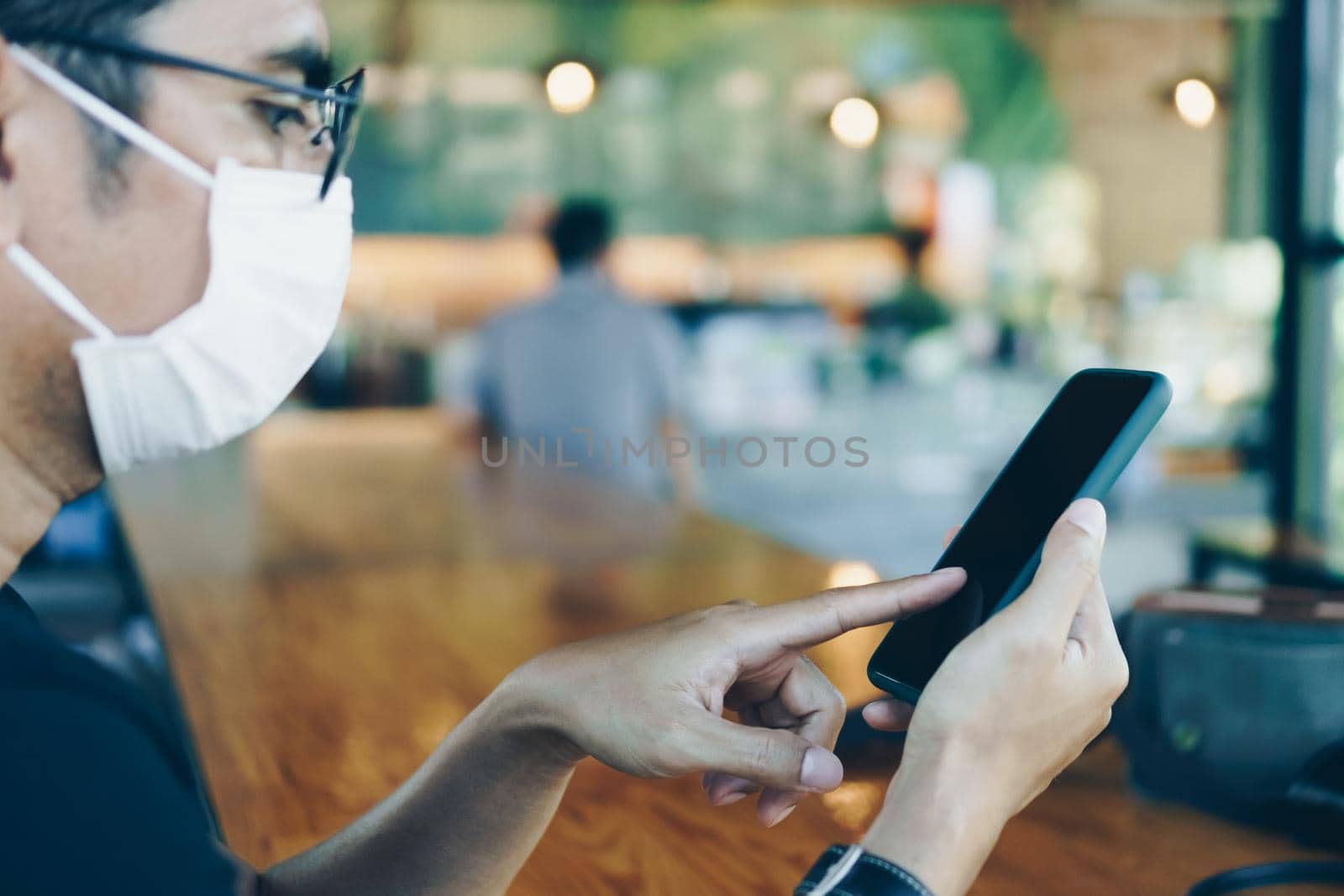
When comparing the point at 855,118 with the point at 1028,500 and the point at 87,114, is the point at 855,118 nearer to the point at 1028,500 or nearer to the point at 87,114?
the point at 1028,500

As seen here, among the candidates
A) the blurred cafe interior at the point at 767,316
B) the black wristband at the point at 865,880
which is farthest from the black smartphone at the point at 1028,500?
the blurred cafe interior at the point at 767,316

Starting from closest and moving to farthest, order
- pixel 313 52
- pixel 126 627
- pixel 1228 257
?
1. pixel 313 52
2. pixel 126 627
3. pixel 1228 257

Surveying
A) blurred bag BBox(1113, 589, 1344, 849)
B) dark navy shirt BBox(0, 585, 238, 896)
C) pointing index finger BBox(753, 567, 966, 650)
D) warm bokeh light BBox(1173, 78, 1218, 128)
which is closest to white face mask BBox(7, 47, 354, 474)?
dark navy shirt BBox(0, 585, 238, 896)

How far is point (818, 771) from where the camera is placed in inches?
25.0

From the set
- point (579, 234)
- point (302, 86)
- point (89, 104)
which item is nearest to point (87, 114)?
point (89, 104)

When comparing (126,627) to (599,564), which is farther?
(126,627)

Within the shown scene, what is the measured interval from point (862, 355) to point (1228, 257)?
Result: 1.66m

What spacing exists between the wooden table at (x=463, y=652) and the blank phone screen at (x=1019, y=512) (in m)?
0.21

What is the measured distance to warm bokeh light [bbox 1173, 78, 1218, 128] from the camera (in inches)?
128

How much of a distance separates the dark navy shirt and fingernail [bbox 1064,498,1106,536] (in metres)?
0.41

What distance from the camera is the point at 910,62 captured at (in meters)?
5.93

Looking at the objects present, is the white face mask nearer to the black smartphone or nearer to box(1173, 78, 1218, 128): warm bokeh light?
the black smartphone

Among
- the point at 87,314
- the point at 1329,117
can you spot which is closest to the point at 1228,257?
the point at 1329,117

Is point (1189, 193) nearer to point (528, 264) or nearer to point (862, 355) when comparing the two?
point (862, 355)
